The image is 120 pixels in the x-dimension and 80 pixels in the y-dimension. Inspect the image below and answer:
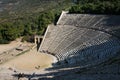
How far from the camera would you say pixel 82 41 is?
4806 cm

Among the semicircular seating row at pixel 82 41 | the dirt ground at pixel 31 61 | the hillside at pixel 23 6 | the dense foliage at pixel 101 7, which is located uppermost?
the dense foliage at pixel 101 7

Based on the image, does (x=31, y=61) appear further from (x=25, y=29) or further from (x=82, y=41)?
(x=25, y=29)

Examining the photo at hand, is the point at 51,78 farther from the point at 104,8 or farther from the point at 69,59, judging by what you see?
the point at 104,8

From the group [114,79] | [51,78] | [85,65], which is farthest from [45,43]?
[114,79]

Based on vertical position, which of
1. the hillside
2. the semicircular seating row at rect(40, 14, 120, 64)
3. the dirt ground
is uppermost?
the semicircular seating row at rect(40, 14, 120, 64)

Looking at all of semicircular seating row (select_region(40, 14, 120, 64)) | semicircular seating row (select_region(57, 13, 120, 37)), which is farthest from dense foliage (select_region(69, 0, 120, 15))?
semicircular seating row (select_region(40, 14, 120, 64))

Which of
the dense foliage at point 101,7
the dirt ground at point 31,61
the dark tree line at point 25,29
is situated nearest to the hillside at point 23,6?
the dark tree line at point 25,29

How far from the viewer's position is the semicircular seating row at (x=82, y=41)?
4262cm

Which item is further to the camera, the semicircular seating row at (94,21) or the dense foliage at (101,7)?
the dense foliage at (101,7)

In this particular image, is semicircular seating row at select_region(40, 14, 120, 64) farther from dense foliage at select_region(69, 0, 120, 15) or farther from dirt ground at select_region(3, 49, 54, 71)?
dense foliage at select_region(69, 0, 120, 15)

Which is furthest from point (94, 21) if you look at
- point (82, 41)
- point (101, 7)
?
point (82, 41)

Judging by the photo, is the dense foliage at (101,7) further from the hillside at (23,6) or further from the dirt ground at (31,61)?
the hillside at (23,6)

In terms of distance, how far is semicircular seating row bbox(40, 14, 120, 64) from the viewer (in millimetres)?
42625

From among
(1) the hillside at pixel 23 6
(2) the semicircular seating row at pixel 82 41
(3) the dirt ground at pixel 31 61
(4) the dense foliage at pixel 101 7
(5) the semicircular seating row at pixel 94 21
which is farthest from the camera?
(1) the hillside at pixel 23 6
